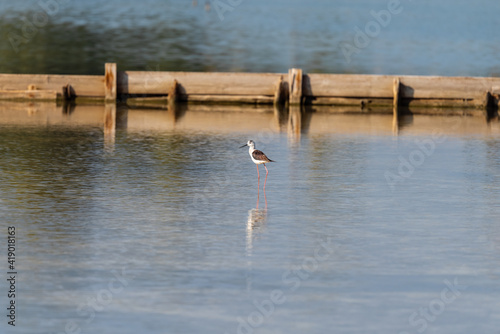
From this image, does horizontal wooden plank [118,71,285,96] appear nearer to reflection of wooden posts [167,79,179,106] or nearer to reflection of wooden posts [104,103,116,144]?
reflection of wooden posts [167,79,179,106]

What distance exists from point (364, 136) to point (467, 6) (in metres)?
90.5

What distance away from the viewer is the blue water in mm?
43844

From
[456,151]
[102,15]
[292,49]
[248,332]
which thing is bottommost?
[248,332]

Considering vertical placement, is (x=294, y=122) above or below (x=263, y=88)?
below

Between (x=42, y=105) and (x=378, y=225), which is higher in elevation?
(x=42, y=105)

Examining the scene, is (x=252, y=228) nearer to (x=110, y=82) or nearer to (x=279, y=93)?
(x=279, y=93)

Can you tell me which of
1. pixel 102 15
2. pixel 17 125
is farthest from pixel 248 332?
pixel 102 15

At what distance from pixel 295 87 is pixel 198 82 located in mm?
2880

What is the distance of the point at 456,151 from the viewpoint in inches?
809

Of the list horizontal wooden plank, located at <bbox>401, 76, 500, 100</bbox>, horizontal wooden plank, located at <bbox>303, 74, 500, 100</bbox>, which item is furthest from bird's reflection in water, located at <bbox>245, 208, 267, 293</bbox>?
horizontal wooden plank, located at <bbox>401, 76, 500, 100</bbox>

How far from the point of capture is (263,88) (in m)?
27.1

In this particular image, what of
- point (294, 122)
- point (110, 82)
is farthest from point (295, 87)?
point (110, 82)

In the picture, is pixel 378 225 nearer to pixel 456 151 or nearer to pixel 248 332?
pixel 248 332

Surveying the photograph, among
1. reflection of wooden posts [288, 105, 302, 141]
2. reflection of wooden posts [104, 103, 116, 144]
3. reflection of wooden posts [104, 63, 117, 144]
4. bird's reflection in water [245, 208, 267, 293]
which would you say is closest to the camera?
bird's reflection in water [245, 208, 267, 293]
